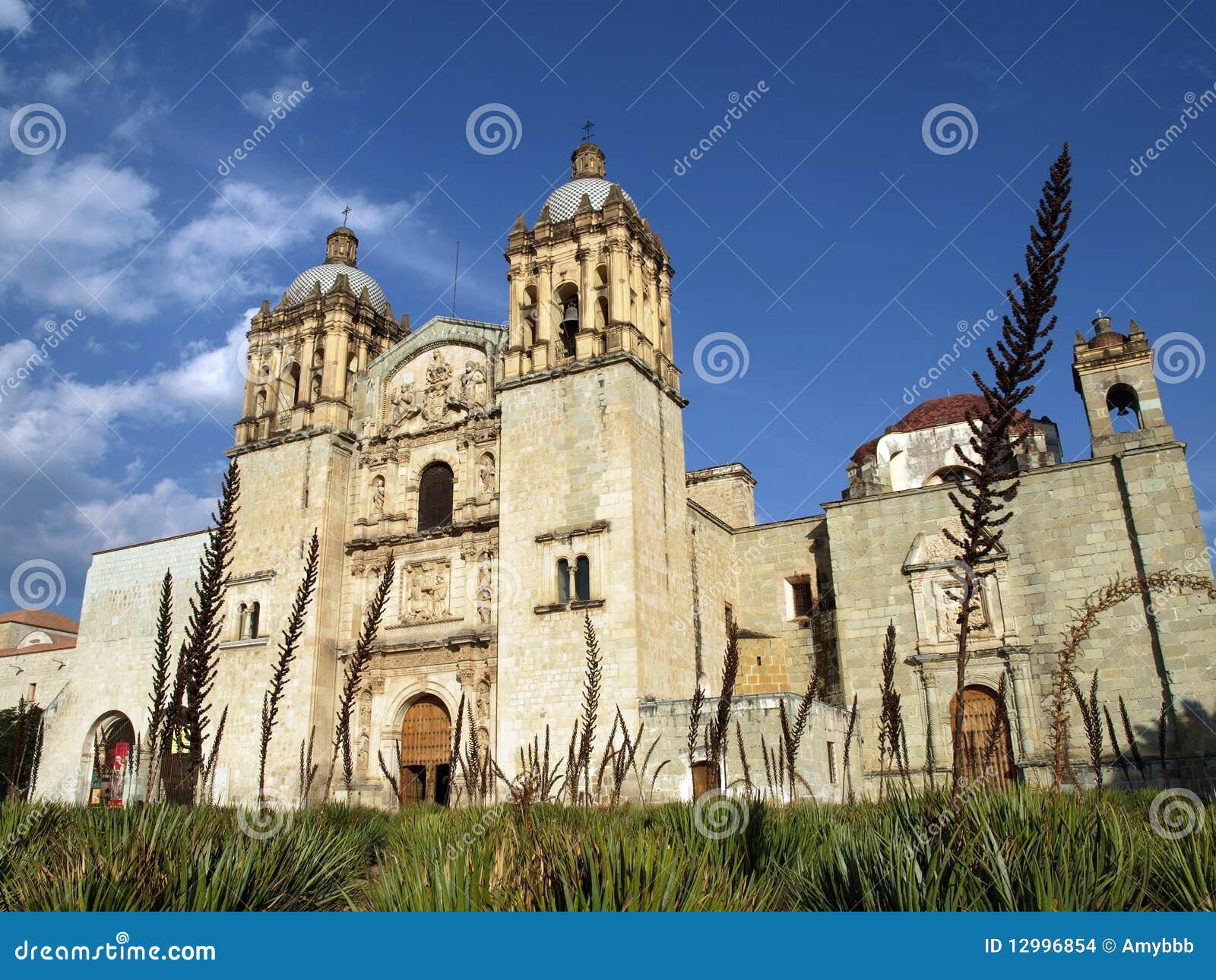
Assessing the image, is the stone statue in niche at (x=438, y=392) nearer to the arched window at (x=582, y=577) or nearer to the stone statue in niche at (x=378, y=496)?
the stone statue in niche at (x=378, y=496)

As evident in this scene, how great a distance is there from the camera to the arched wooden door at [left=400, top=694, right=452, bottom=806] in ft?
68.4

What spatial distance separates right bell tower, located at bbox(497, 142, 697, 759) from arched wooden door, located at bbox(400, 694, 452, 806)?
2289 millimetres

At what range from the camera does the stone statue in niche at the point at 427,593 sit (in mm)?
21797

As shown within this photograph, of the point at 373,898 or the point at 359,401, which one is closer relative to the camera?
the point at 373,898

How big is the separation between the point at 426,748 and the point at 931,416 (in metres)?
15.5

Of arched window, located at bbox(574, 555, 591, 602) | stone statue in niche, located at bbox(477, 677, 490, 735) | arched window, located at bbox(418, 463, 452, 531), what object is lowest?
stone statue in niche, located at bbox(477, 677, 490, 735)

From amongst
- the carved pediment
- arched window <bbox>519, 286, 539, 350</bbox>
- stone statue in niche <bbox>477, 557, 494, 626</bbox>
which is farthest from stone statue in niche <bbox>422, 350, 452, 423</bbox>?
stone statue in niche <bbox>477, 557, 494, 626</bbox>

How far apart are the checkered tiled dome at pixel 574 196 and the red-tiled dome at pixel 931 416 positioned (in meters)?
9.48

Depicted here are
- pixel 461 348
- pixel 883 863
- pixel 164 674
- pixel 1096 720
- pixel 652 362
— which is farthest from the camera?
pixel 461 348

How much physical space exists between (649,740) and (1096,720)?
1014 cm

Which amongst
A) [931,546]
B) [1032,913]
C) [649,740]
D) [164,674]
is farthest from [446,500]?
[1032,913]

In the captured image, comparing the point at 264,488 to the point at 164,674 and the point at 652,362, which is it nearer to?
the point at 652,362

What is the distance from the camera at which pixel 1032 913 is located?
3.62 meters

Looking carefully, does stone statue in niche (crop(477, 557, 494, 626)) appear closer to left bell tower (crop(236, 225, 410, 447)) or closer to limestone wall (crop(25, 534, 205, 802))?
left bell tower (crop(236, 225, 410, 447))
